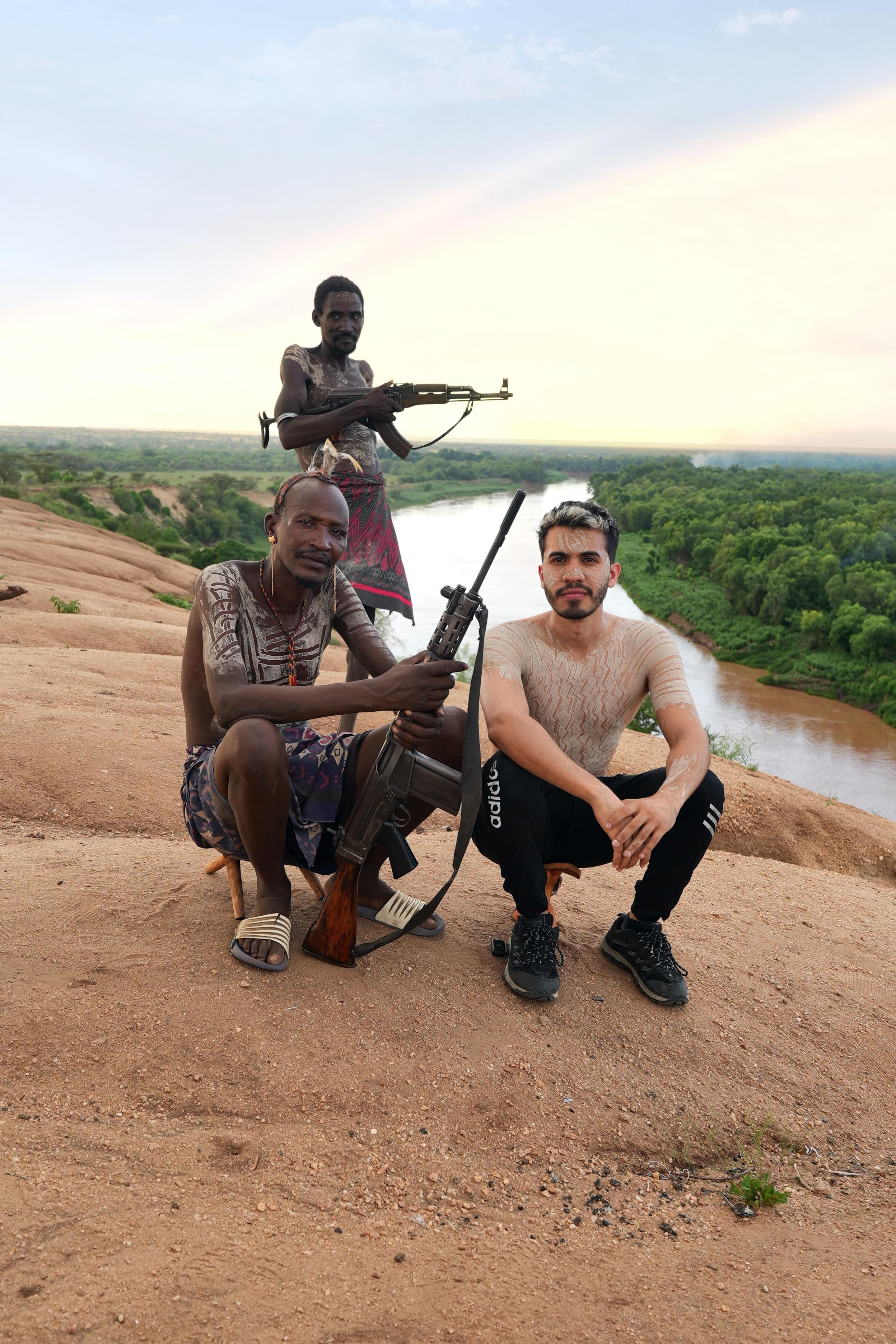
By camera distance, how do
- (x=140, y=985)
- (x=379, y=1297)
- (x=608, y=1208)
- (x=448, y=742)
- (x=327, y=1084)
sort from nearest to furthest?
1. (x=379, y=1297)
2. (x=608, y=1208)
3. (x=327, y=1084)
4. (x=140, y=985)
5. (x=448, y=742)

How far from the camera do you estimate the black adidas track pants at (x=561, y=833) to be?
3.23 metres

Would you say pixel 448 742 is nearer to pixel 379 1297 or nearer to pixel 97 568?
pixel 379 1297

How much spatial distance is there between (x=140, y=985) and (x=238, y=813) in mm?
652

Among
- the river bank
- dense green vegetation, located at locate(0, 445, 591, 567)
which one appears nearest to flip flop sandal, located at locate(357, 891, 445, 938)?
dense green vegetation, located at locate(0, 445, 591, 567)

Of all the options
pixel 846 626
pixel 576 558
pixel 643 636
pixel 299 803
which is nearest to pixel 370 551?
pixel 576 558

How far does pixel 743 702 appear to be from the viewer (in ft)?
90.0

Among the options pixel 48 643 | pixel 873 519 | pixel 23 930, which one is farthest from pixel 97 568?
pixel 873 519

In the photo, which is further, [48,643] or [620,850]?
[48,643]

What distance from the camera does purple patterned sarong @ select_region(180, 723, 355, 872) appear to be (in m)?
3.18

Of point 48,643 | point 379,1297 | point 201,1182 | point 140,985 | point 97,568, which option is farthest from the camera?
point 97,568

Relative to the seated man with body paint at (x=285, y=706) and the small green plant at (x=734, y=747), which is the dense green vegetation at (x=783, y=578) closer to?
the small green plant at (x=734, y=747)

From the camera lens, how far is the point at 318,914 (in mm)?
3295

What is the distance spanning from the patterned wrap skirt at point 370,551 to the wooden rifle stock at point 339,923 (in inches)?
74.8

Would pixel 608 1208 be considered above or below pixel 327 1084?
below
